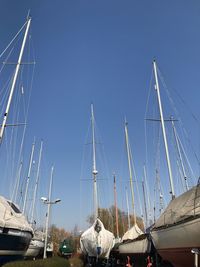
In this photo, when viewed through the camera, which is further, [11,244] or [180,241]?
[11,244]

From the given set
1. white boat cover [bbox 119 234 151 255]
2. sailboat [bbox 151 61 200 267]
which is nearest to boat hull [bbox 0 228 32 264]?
sailboat [bbox 151 61 200 267]

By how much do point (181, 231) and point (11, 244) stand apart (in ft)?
26.7

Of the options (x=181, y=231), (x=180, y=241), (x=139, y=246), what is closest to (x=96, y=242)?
(x=139, y=246)

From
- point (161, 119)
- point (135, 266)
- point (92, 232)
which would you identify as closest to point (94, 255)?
point (92, 232)

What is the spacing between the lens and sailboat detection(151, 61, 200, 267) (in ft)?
32.8

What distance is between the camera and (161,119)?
23438mm

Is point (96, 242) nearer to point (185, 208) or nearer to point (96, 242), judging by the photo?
point (96, 242)

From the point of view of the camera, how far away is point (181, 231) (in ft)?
35.5

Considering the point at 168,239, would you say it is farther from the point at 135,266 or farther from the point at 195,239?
the point at 135,266

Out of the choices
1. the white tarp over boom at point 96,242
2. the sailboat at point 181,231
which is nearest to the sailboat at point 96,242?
the white tarp over boom at point 96,242

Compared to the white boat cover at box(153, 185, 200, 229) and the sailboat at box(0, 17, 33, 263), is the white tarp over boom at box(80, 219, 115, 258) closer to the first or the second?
the sailboat at box(0, 17, 33, 263)

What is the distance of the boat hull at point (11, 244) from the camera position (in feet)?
45.1

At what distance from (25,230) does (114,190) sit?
36.4 metres

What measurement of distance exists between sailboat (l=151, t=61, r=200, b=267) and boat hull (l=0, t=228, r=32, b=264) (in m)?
6.75
